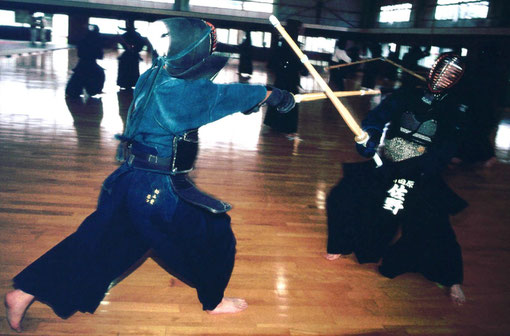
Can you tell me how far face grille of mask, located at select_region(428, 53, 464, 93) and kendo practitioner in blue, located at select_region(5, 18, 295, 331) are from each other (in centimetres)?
90

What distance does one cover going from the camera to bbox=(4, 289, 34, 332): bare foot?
1670mm

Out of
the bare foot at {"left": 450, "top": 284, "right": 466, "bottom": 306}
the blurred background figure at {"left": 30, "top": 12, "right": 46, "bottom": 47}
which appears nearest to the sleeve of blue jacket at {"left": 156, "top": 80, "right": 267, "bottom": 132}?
the bare foot at {"left": 450, "top": 284, "right": 466, "bottom": 306}

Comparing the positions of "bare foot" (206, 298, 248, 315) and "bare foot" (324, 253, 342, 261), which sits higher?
"bare foot" (324, 253, 342, 261)

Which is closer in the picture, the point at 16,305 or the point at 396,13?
the point at 16,305

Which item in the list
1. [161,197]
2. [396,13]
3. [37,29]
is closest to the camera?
[161,197]

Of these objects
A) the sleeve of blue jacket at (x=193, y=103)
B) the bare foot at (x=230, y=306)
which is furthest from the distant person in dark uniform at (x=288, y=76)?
the sleeve of blue jacket at (x=193, y=103)

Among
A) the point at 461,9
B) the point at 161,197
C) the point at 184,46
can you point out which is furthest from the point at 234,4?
the point at 161,197

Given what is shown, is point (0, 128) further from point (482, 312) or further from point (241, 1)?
point (241, 1)

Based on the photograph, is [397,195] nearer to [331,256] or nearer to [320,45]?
[331,256]

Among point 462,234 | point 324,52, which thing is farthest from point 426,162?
point 324,52

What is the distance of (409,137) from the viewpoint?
7.30ft

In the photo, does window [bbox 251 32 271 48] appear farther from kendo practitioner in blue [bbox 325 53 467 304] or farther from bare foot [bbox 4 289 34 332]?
bare foot [bbox 4 289 34 332]

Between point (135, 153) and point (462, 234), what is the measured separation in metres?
2.80

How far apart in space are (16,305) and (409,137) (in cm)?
213
